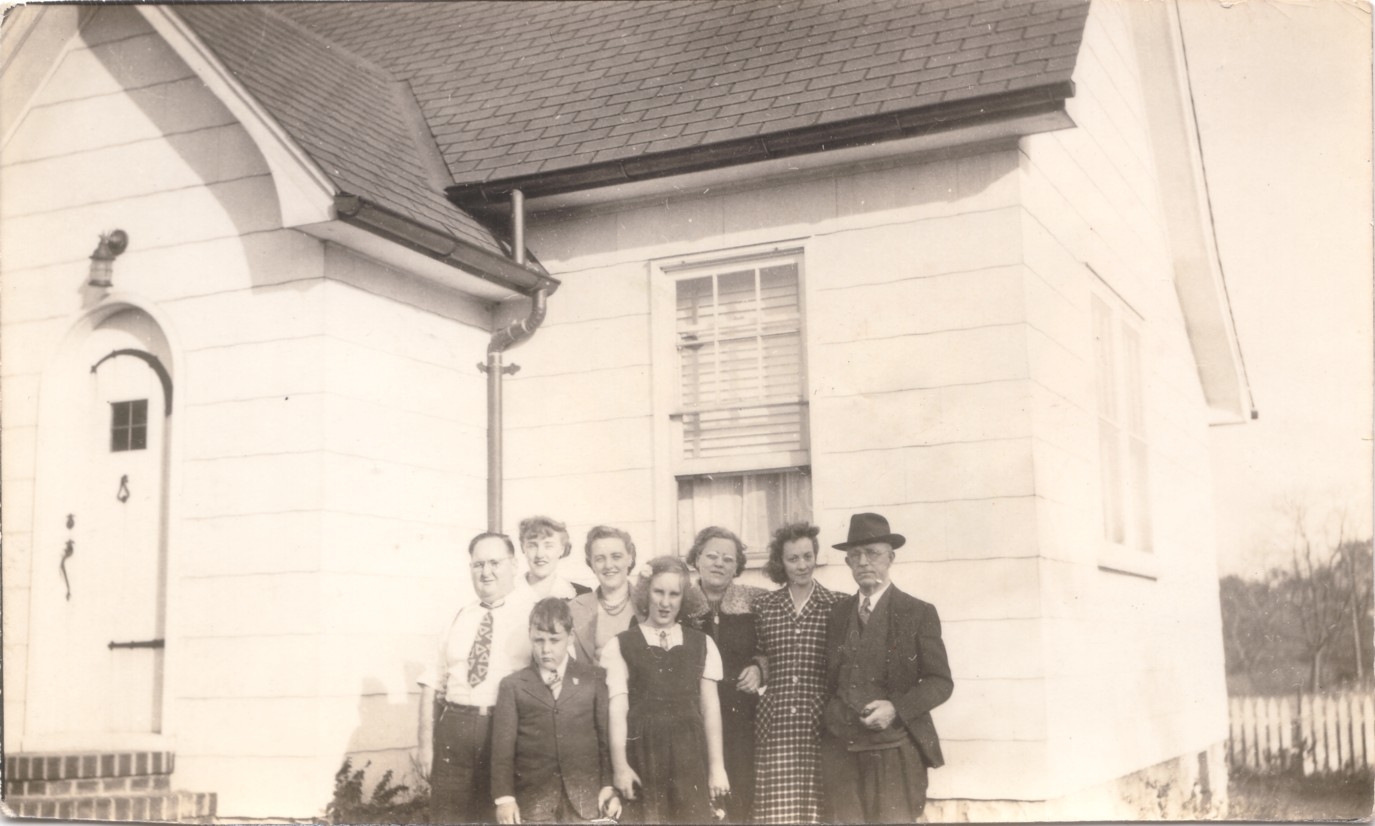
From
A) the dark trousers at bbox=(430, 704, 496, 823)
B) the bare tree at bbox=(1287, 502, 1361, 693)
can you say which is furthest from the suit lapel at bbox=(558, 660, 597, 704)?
the bare tree at bbox=(1287, 502, 1361, 693)

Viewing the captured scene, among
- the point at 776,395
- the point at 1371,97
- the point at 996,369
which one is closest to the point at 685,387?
the point at 776,395

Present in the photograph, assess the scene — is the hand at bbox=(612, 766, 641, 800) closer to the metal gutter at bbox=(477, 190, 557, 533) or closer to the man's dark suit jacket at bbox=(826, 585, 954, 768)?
the man's dark suit jacket at bbox=(826, 585, 954, 768)

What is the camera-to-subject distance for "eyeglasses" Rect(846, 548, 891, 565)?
21.2 ft

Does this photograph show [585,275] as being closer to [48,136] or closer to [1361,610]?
[48,136]

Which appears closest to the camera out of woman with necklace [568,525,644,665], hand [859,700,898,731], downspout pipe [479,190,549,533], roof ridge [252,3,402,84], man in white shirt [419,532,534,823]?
hand [859,700,898,731]

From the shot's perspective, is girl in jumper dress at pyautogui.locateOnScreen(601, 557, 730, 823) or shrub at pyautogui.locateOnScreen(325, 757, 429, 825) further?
shrub at pyautogui.locateOnScreen(325, 757, 429, 825)

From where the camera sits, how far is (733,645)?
655 cm

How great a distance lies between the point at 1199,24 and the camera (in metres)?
7.12

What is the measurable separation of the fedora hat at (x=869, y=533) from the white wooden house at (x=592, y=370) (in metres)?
0.10

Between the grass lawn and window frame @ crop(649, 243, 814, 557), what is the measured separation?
2.75m

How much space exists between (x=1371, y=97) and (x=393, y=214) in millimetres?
5200

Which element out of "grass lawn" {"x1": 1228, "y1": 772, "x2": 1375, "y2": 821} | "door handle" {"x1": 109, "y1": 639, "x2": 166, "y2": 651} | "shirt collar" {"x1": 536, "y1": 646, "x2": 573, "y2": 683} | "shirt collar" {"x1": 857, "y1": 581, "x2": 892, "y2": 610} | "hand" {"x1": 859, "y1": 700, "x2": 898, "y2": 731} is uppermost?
"shirt collar" {"x1": 857, "y1": 581, "x2": 892, "y2": 610}

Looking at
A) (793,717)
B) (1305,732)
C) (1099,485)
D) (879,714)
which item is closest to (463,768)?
(793,717)

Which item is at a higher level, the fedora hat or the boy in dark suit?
the fedora hat
